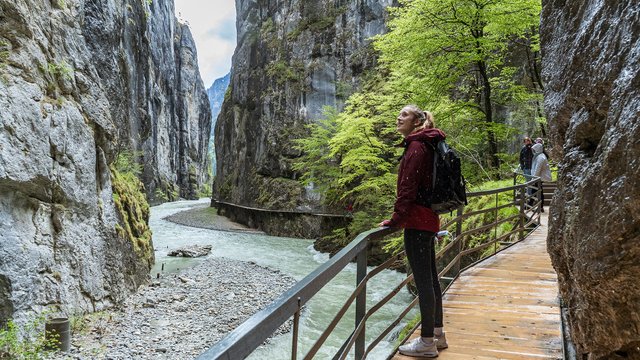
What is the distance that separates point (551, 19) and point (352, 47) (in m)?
27.6

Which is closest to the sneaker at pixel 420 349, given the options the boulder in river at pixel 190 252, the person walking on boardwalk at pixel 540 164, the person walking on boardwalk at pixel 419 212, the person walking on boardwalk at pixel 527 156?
the person walking on boardwalk at pixel 419 212

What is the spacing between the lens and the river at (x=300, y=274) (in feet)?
28.1

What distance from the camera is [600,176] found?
5.70 feet

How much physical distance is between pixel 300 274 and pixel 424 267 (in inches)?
514

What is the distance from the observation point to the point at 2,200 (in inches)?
272

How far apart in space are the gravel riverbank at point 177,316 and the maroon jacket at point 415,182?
21.4ft

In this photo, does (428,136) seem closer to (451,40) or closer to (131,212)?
(451,40)

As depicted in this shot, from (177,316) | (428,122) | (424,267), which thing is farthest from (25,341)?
(428,122)

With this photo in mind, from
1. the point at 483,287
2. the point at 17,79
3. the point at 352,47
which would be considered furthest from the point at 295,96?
the point at 483,287

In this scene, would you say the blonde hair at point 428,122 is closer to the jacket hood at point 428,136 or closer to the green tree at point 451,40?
the jacket hood at point 428,136

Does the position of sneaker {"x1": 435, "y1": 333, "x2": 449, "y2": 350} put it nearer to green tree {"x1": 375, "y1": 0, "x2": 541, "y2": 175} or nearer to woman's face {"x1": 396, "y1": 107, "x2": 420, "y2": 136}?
woman's face {"x1": 396, "y1": 107, "x2": 420, "y2": 136}

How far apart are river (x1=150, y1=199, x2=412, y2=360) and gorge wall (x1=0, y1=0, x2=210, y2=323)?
4.03 meters

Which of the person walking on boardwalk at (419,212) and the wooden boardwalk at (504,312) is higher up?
the person walking on boardwalk at (419,212)

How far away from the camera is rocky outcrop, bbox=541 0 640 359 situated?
1.53 metres
